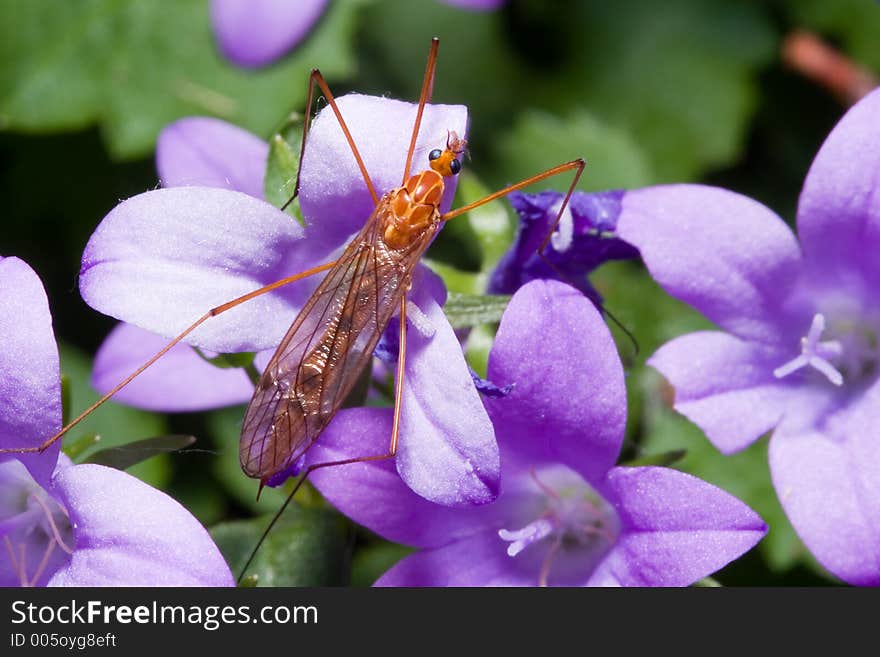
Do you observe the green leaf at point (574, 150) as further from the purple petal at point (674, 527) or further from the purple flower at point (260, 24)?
the purple petal at point (674, 527)

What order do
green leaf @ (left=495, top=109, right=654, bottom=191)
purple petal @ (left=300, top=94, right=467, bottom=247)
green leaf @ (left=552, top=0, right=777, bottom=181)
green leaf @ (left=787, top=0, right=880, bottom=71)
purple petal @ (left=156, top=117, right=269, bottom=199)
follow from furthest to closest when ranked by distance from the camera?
green leaf @ (left=552, top=0, right=777, bottom=181)
green leaf @ (left=787, top=0, right=880, bottom=71)
green leaf @ (left=495, top=109, right=654, bottom=191)
purple petal @ (left=156, top=117, right=269, bottom=199)
purple petal @ (left=300, top=94, right=467, bottom=247)

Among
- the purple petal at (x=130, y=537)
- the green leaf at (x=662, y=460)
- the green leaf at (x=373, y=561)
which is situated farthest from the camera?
the green leaf at (x=373, y=561)

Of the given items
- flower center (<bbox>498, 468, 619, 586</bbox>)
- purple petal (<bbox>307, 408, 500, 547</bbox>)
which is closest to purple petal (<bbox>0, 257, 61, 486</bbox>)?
purple petal (<bbox>307, 408, 500, 547</bbox>)

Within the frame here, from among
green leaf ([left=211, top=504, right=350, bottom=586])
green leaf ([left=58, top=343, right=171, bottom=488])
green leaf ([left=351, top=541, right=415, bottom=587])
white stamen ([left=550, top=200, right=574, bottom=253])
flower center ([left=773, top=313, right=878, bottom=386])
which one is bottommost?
green leaf ([left=351, top=541, right=415, bottom=587])

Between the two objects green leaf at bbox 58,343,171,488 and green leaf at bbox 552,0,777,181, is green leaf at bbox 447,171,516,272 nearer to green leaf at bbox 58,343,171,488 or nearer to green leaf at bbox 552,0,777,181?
green leaf at bbox 58,343,171,488

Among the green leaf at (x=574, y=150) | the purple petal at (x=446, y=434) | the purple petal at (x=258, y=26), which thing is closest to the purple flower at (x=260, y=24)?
the purple petal at (x=258, y=26)

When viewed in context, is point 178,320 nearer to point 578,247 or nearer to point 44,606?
point 44,606

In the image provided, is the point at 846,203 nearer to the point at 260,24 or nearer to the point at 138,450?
the point at 138,450
